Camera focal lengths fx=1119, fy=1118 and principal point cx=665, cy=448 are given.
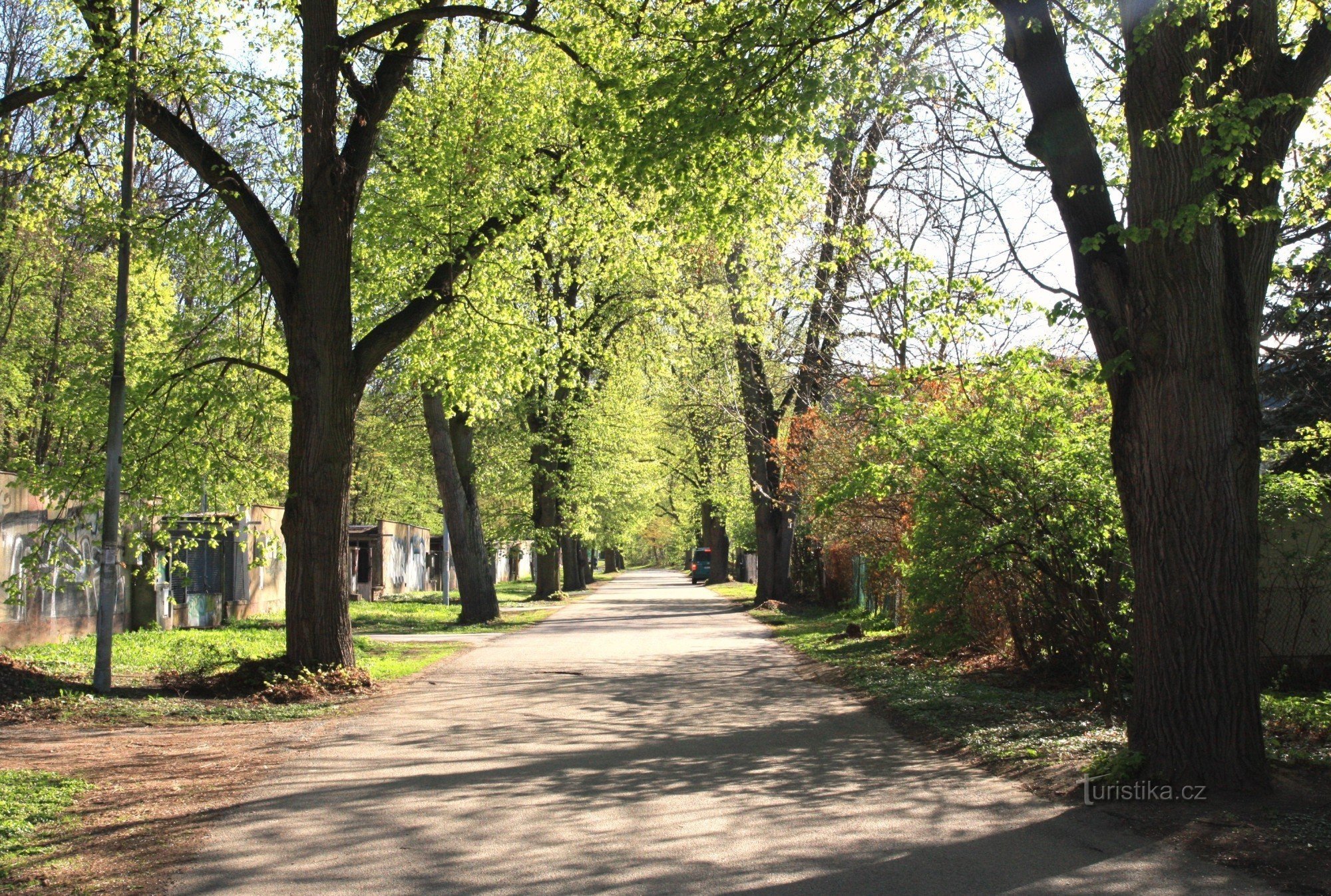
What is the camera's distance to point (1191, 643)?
286 inches

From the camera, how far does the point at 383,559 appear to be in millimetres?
41094

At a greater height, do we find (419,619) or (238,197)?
(238,197)

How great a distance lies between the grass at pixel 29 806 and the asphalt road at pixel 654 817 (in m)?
1.04

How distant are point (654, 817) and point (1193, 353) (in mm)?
4618

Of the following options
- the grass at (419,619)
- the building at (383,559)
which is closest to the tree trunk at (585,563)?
the building at (383,559)

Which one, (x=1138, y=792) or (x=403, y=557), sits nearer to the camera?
(x=1138, y=792)

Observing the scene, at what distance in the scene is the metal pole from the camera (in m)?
12.6

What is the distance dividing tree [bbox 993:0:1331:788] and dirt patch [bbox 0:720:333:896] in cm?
615

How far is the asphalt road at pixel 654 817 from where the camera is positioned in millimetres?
5633

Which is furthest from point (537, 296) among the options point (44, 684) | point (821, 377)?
point (44, 684)

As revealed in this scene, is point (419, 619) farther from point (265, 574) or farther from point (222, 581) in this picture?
point (222, 581)

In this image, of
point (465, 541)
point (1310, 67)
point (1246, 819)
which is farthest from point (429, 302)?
point (465, 541)

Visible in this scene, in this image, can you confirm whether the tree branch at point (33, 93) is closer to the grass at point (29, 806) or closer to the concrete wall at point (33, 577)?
the concrete wall at point (33, 577)

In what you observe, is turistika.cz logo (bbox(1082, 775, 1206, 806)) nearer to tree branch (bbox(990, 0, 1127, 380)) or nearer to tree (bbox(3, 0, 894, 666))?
tree branch (bbox(990, 0, 1127, 380))
